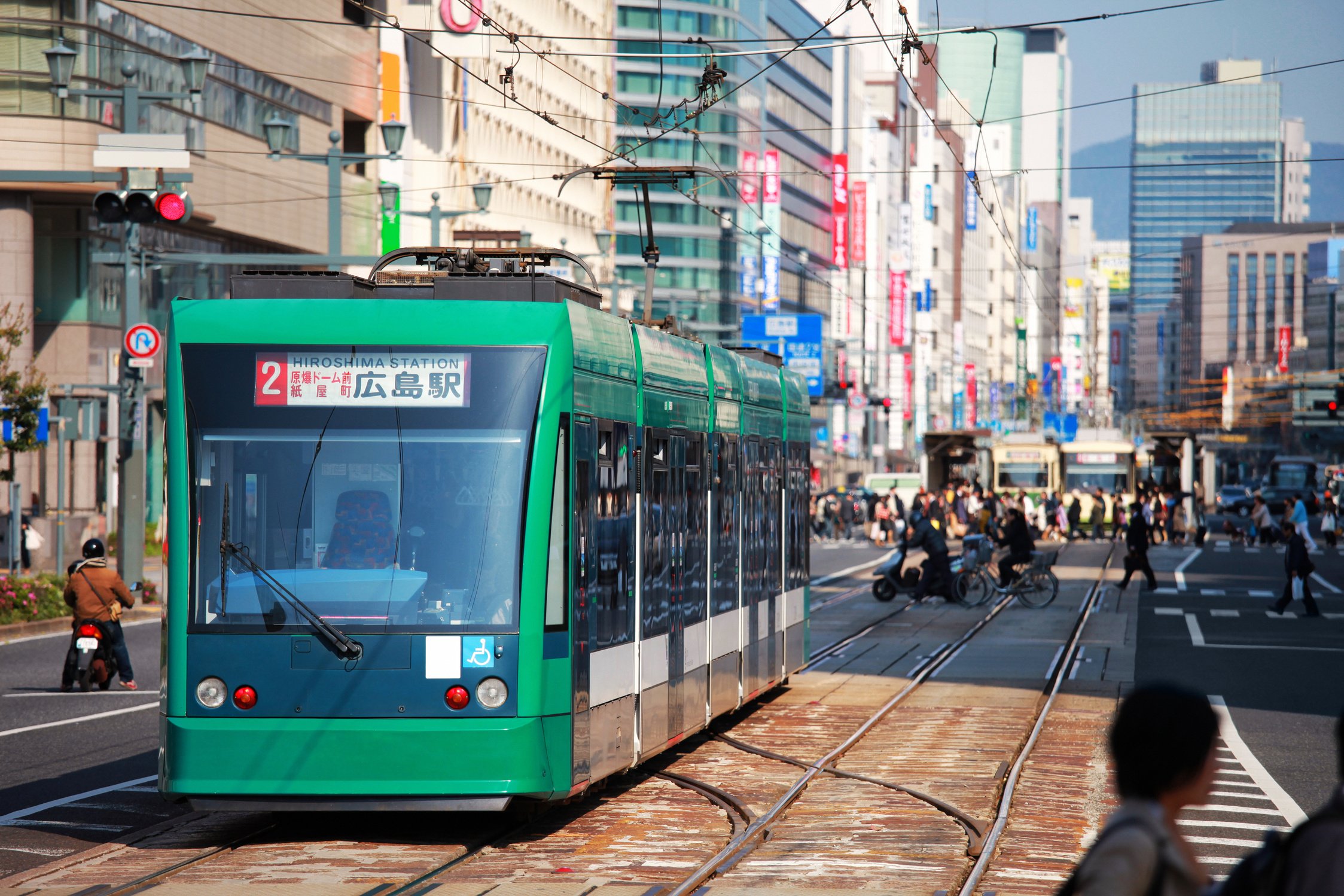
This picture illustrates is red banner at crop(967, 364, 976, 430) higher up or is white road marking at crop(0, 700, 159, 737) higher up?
red banner at crop(967, 364, 976, 430)

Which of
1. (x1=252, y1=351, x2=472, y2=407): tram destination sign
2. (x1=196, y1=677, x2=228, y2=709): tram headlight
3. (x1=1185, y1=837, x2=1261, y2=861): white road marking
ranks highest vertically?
(x1=252, y1=351, x2=472, y2=407): tram destination sign

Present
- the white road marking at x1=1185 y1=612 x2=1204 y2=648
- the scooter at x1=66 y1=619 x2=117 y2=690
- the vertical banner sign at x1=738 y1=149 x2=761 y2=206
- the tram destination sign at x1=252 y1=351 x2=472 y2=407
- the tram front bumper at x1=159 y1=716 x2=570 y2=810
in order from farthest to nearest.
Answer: the vertical banner sign at x1=738 y1=149 x2=761 y2=206 → the white road marking at x1=1185 y1=612 x2=1204 y2=648 → the scooter at x1=66 y1=619 x2=117 y2=690 → the tram destination sign at x1=252 y1=351 x2=472 y2=407 → the tram front bumper at x1=159 y1=716 x2=570 y2=810

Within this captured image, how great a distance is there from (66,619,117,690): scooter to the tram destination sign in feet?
28.4

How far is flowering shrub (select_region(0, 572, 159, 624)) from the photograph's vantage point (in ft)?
84.3

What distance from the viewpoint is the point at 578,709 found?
9797mm

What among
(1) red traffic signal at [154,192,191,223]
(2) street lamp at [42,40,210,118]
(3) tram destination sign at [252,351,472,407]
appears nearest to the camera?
(3) tram destination sign at [252,351,472,407]

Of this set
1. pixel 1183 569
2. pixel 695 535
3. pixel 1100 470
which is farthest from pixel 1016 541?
pixel 1100 470

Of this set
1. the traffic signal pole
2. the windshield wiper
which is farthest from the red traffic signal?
the windshield wiper

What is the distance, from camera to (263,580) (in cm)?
938

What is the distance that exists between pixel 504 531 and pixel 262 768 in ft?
5.32

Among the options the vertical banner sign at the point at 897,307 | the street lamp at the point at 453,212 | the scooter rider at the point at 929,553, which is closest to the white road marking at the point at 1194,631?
the scooter rider at the point at 929,553

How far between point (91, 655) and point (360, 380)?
935cm

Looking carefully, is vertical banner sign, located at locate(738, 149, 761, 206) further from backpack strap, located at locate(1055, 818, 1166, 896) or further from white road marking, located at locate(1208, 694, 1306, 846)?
backpack strap, located at locate(1055, 818, 1166, 896)

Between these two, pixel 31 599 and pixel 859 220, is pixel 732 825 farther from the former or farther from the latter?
pixel 859 220
